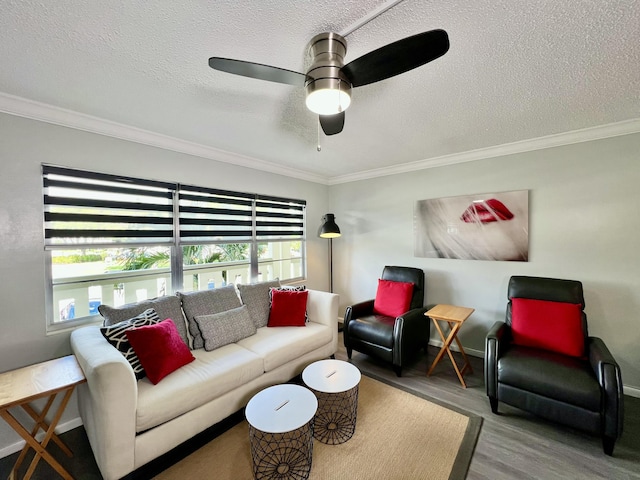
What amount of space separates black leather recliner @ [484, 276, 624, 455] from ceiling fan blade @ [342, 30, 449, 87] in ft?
7.08

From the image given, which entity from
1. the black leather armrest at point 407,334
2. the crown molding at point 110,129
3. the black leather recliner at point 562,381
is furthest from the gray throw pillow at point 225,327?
the black leather recliner at point 562,381

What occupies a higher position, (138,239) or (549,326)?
(138,239)

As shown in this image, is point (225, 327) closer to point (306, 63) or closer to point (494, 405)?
point (306, 63)

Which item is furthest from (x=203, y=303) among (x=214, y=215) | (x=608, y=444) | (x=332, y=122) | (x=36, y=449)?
(x=608, y=444)

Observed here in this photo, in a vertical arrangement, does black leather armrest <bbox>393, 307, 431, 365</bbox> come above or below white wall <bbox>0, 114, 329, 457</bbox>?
below

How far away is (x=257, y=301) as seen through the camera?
2.97 metres

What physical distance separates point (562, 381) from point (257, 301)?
2660 mm

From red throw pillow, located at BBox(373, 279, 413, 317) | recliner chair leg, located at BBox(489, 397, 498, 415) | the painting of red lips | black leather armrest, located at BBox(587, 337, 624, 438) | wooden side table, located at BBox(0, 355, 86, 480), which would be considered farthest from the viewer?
red throw pillow, located at BBox(373, 279, 413, 317)

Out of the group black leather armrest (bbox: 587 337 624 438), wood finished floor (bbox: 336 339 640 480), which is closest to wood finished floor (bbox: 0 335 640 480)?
wood finished floor (bbox: 336 339 640 480)

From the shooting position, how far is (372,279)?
407 cm

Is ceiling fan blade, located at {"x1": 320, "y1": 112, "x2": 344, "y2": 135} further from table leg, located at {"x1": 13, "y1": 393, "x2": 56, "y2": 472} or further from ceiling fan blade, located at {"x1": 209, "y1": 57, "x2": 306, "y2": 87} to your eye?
table leg, located at {"x1": 13, "y1": 393, "x2": 56, "y2": 472}

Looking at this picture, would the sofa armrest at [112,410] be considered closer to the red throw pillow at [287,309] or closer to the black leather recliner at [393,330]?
the red throw pillow at [287,309]

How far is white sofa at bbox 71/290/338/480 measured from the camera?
4.85 ft

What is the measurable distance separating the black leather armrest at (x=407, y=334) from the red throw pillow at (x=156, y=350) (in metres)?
1.93
